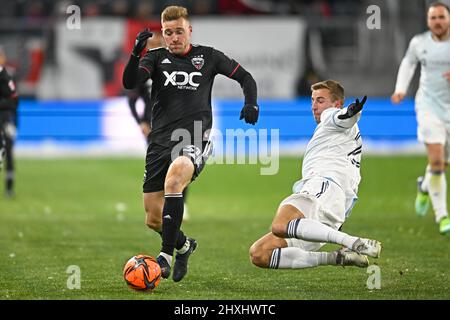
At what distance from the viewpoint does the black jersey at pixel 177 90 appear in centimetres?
897

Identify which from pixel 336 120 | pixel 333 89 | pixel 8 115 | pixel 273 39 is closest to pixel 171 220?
pixel 336 120

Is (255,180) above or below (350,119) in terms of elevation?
below

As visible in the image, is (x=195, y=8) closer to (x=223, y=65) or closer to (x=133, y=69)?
(x=223, y=65)

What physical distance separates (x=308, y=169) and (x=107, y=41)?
17.1 m

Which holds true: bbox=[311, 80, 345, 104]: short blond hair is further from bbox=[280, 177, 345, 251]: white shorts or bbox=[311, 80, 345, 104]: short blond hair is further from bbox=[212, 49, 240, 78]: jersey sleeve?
bbox=[212, 49, 240, 78]: jersey sleeve

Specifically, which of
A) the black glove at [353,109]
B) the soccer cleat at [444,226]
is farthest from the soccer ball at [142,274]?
the soccer cleat at [444,226]

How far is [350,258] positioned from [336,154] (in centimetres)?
87

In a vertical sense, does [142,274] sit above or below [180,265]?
above

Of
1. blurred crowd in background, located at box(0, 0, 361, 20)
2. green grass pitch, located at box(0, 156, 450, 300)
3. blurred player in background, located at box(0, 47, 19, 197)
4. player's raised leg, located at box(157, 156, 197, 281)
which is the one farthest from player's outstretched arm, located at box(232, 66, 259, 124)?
blurred crowd in background, located at box(0, 0, 361, 20)

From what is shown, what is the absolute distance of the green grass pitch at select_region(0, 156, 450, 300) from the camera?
8.41m

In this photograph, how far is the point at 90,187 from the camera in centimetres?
1816

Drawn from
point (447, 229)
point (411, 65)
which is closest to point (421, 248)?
point (447, 229)

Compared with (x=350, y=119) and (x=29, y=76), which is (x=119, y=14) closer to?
(x=29, y=76)

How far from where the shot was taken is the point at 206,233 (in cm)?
1261
